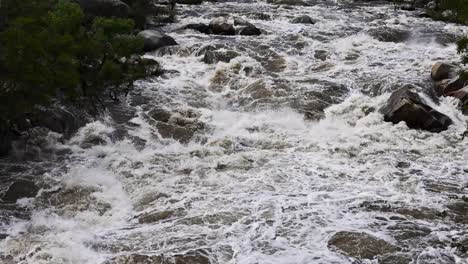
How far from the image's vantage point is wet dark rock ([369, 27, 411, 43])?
2270 cm

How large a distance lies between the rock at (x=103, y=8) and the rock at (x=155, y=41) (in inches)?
60.5

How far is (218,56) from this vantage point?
2056 centimetres

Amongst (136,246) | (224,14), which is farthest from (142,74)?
(224,14)

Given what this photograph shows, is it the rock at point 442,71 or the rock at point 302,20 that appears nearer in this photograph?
the rock at point 442,71

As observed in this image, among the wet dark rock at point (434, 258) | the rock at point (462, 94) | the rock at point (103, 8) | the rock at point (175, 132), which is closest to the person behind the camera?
the wet dark rock at point (434, 258)

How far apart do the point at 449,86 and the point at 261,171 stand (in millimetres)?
8032

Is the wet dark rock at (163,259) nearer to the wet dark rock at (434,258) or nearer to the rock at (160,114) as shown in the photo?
the wet dark rock at (434,258)

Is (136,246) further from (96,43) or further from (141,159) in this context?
(96,43)

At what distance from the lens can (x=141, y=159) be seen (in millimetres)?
13445

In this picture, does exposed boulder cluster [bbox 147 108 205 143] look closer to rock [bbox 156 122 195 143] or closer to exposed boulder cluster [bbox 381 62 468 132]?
rock [bbox 156 122 195 143]

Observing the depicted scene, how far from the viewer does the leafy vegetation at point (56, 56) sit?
1172 cm

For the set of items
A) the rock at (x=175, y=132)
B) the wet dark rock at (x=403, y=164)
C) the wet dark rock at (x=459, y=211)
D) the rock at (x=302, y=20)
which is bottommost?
the rock at (x=175, y=132)

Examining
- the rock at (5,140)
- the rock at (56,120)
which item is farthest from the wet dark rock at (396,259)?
the rock at (5,140)

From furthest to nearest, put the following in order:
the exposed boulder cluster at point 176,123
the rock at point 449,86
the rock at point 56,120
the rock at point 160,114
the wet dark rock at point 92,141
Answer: the rock at point 449,86, the rock at point 160,114, the exposed boulder cluster at point 176,123, the rock at point 56,120, the wet dark rock at point 92,141
